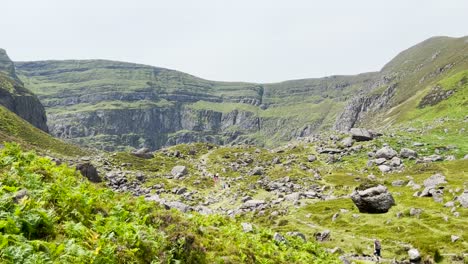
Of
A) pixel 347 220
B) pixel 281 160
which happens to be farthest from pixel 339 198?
pixel 281 160

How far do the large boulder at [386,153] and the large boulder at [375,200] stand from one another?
152 ft

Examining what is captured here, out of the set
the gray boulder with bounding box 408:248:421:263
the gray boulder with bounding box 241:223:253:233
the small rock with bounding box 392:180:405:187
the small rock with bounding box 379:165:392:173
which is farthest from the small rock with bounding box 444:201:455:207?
the gray boulder with bounding box 241:223:253:233

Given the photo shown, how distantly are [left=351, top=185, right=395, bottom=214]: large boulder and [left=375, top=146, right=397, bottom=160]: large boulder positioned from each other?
46389 millimetres

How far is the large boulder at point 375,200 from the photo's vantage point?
56.9 metres

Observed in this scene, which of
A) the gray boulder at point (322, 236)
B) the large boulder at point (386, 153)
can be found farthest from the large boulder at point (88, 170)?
the large boulder at point (386, 153)

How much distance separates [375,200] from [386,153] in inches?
1972

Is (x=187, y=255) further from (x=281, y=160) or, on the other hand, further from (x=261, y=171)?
(x=281, y=160)

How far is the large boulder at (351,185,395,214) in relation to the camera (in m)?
56.9

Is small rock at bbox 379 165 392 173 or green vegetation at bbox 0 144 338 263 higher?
green vegetation at bbox 0 144 338 263

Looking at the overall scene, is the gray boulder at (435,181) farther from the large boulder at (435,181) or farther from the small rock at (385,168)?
the small rock at (385,168)

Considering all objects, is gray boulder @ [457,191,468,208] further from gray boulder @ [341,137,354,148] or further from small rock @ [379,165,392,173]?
gray boulder @ [341,137,354,148]

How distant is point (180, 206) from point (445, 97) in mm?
180835

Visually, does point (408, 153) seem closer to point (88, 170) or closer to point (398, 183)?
point (398, 183)

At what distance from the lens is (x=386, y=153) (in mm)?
101875
